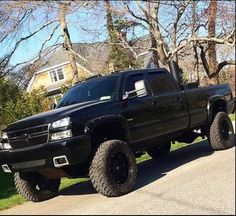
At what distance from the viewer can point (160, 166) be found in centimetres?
938

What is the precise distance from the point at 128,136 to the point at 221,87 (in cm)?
391

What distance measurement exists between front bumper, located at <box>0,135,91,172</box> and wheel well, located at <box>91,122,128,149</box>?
32cm

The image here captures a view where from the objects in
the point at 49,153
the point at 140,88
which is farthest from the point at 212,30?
the point at 49,153

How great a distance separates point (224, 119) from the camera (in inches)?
402

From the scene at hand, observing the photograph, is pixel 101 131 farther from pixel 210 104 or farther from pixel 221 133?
pixel 221 133

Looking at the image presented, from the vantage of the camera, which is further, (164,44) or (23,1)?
(164,44)

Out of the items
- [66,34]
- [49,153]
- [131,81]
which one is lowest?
[49,153]

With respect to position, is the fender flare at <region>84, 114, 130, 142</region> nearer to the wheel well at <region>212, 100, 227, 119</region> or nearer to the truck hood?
the truck hood

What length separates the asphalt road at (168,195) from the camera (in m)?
5.95

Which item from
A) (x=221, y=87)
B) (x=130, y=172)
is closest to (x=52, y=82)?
(x=221, y=87)

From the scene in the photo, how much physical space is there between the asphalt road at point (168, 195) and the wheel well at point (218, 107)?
133cm

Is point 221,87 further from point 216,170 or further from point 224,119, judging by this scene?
point 216,170

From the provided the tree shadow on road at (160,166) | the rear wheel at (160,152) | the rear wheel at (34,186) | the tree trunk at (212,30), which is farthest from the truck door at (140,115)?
the tree trunk at (212,30)

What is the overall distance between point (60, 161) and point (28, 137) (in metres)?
0.66
